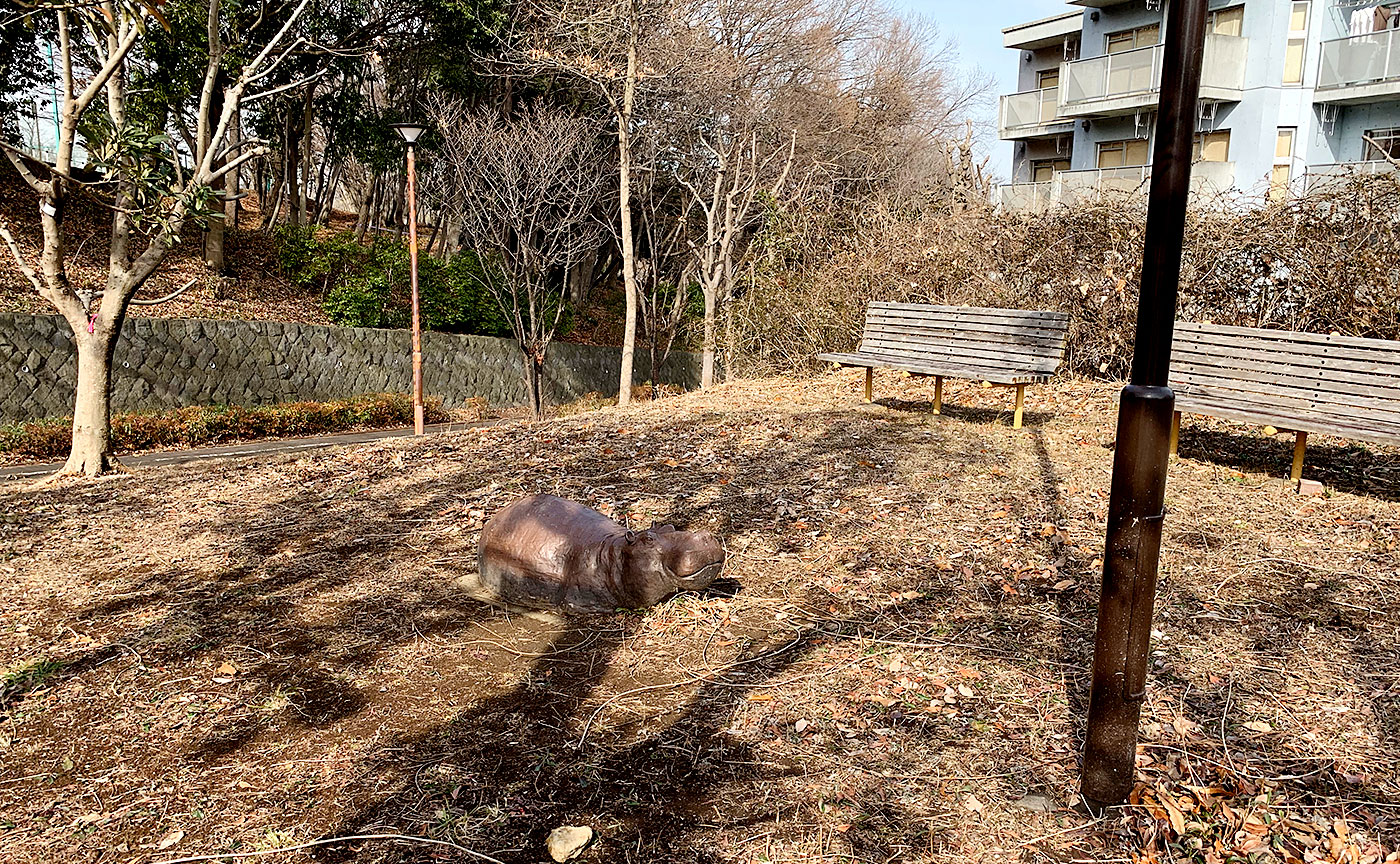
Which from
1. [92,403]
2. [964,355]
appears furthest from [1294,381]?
[92,403]

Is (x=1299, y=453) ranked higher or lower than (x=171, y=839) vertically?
higher

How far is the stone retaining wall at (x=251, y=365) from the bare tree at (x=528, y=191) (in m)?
2.13

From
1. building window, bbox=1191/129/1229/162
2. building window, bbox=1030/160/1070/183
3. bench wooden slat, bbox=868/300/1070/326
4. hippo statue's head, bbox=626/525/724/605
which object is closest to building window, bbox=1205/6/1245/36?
building window, bbox=1191/129/1229/162

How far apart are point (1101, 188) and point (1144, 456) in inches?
397

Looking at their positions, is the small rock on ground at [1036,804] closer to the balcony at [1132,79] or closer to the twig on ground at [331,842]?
the twig on ground at [331,842]

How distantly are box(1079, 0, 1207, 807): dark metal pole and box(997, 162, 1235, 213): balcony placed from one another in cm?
409

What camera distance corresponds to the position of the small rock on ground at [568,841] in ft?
7.46

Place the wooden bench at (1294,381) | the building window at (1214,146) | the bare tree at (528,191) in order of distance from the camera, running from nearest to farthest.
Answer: the wooden bench at (1294,381)
the bare tree at (528,191)
the building window at (1214,146)

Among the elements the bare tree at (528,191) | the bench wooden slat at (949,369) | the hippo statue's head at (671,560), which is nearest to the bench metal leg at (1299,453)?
the bench wooden slat at (949,369)

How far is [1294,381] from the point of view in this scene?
5.60 metres

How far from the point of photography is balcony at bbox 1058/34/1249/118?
20672 mm

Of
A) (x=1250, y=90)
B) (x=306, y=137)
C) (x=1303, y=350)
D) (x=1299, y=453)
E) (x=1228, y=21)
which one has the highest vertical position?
(x=1228, y=21)

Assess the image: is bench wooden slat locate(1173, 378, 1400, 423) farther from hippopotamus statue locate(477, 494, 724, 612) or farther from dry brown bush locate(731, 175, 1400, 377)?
hippopotamus statue locate(477, 494, 724, 612)

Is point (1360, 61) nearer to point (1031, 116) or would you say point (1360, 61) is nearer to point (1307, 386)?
point (1031, 116)
